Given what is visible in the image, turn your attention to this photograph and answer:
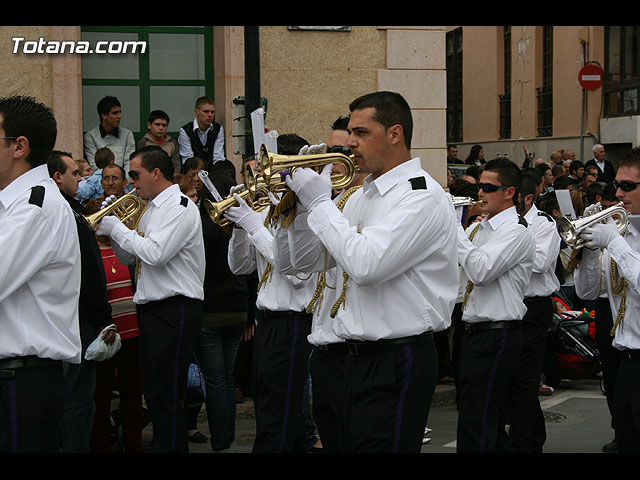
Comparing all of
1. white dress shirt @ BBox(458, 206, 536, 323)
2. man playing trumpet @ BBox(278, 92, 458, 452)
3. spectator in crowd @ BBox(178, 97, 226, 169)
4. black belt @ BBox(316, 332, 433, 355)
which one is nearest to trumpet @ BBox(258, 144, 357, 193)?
man playing trumpet @ BBox(278, 92, 458, 452)

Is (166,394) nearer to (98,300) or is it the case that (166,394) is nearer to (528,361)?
(98,300)

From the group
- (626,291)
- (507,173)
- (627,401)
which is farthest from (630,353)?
(507,173)

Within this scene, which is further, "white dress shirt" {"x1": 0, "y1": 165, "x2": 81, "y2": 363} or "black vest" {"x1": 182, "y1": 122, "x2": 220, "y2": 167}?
"black vest" {"x1": 182, "y1": 122, "x2": 220, "y2": 167}

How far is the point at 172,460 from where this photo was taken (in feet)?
9.57

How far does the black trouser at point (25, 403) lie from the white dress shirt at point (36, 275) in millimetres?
72

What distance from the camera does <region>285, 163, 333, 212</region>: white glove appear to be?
13.3ft

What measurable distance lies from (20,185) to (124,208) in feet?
9.59

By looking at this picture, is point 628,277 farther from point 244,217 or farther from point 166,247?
point 166,247

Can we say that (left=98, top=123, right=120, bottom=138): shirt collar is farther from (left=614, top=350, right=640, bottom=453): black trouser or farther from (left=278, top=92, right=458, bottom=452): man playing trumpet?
(left=614, top=350, right=640, bottom=453): black trouser

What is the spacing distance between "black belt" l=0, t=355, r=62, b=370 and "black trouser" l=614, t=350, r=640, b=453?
3096mm

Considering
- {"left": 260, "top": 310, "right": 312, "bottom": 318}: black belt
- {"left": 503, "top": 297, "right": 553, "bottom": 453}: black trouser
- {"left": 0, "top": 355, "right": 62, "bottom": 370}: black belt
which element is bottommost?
{"left": 503, "top": 297, "right": 553, "bottom": 453}: black trouser

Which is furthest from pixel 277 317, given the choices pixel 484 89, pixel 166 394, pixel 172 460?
pixel 484 89

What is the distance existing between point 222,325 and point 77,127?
4.52 m

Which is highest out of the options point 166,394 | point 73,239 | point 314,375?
point 73,239
